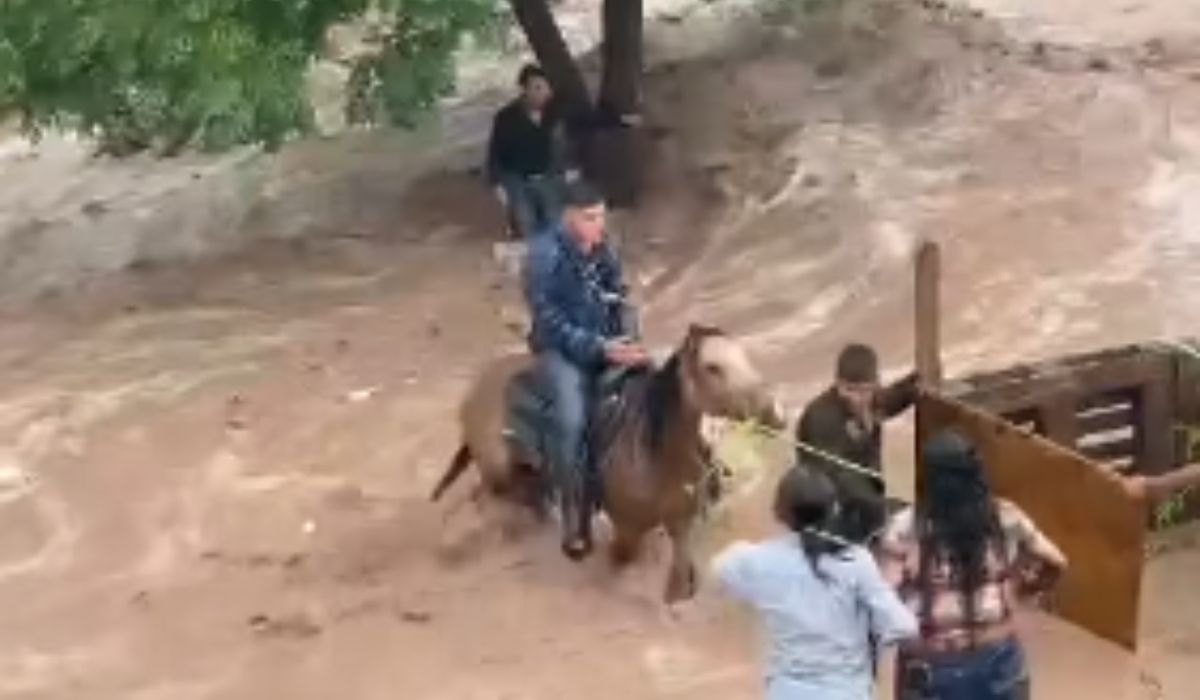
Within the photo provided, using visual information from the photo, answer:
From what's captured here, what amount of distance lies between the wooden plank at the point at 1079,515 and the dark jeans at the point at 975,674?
1681 mm

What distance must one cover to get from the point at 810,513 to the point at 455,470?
5.38 meters

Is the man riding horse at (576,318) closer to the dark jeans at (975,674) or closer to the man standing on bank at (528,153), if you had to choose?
the dark jeans at (975,674)

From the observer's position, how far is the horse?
967 cm

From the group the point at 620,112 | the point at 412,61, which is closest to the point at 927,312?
the point at 412,61

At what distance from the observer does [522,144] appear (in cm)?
1561

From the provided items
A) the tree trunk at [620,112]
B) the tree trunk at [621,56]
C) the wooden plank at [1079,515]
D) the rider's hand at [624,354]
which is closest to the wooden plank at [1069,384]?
the wooden plank at [1079,515]

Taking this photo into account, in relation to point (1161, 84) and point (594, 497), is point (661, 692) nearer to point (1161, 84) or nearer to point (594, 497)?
point (594, 497)

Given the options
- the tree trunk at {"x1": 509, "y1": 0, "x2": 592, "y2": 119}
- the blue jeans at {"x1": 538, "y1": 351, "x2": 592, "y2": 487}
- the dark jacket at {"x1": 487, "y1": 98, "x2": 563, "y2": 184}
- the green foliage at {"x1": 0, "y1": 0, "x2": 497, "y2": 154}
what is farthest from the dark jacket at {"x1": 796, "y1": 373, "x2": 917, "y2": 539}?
the tree trunk at {"x1": 509, "y1": 0, "x2": 592, "y2": 119}

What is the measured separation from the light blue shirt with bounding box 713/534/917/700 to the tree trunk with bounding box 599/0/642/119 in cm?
1110

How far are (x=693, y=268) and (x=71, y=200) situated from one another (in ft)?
20.6

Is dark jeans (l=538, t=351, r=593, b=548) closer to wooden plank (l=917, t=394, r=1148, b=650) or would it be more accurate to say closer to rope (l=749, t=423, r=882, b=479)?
rope (l=749, t=423, r=882, b=479)

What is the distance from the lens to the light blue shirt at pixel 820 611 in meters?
6.44

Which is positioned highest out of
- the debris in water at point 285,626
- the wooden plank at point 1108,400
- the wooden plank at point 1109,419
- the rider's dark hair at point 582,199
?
the rider's dark hair at point 582,199

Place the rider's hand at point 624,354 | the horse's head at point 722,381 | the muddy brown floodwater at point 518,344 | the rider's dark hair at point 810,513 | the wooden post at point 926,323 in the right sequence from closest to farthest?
1. the rider's dark hair at point 810,513
2. the wooden post at point 926,323
3. the horse's head at point 722,381
4. the rider's hand at point 624,354
5. the muddy brown floodwater at point 518,344
